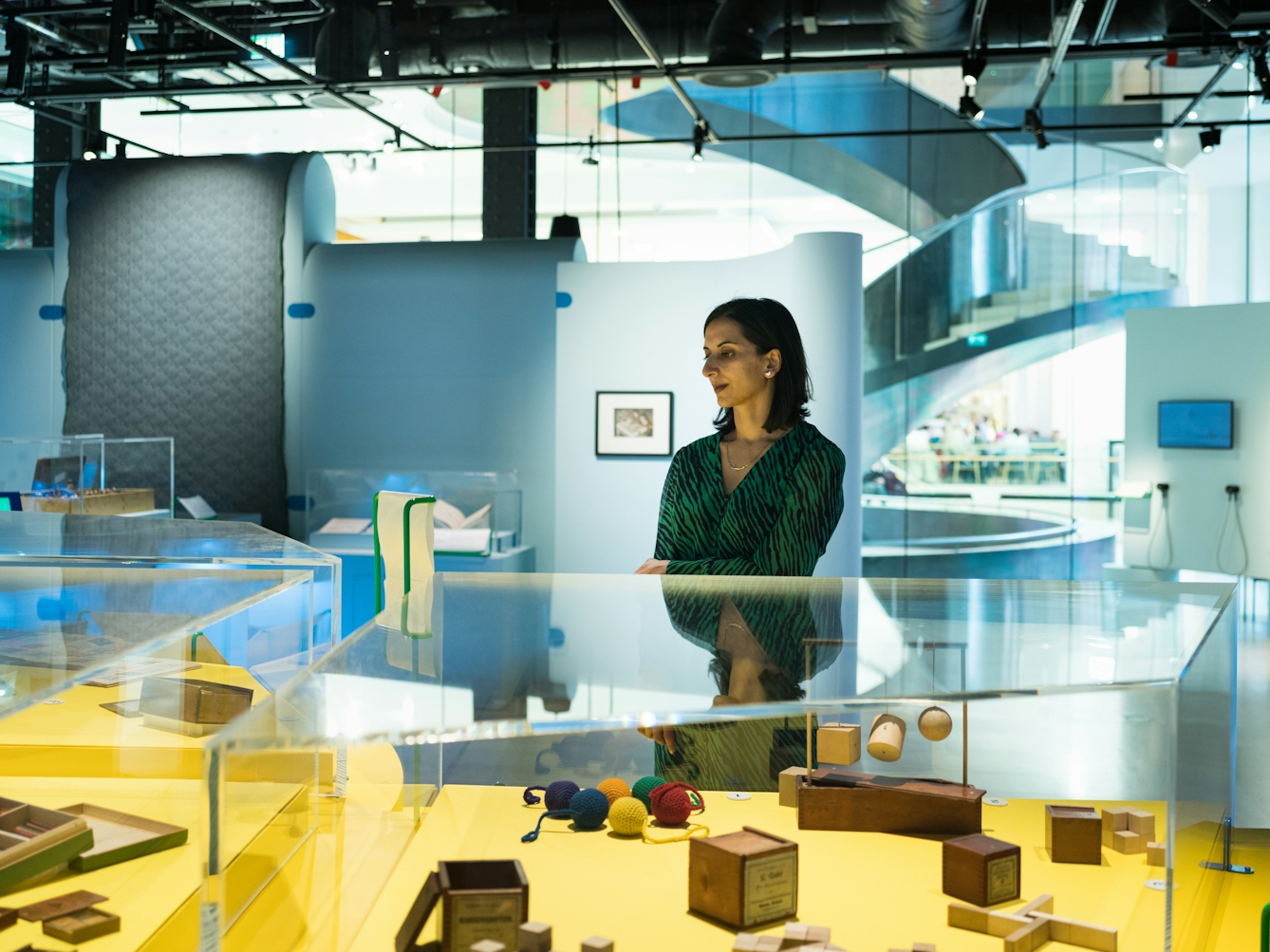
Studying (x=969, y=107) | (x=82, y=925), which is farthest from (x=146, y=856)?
(x=969, y=107)

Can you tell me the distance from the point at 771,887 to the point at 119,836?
38.7 inches

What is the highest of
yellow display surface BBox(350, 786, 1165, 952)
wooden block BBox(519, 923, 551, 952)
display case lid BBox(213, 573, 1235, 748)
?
display case lid BBox(213, 573, 1235, 748)

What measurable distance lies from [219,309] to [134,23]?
3468 mm

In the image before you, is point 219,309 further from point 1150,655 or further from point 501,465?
point 1150,655

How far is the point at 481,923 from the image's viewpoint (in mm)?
1418

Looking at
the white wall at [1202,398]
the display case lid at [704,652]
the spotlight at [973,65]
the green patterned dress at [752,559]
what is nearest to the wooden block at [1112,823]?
the display case lid at [704,652]

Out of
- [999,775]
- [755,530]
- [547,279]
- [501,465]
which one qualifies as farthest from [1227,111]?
[755,530]

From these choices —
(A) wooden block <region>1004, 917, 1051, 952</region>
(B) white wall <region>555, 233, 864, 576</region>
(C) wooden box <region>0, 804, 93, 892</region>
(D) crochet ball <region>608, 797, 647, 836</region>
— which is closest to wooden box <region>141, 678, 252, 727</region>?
(C) wooden box <region>0, 804, 93, 892</region>

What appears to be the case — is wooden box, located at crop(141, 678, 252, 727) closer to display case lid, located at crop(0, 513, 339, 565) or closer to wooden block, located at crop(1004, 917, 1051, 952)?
display case lid, located at crop(0, 513, 339, 565)

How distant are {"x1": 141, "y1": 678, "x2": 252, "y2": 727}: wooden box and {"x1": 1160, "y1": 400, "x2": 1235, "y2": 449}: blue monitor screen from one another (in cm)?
915

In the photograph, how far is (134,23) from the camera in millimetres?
10055

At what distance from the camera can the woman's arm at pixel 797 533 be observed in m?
2.51

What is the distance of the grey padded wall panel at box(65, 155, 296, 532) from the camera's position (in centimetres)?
844

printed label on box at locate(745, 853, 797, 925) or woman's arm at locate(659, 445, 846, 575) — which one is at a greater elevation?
woman's arm at locate(659, 445, 846, 575)
